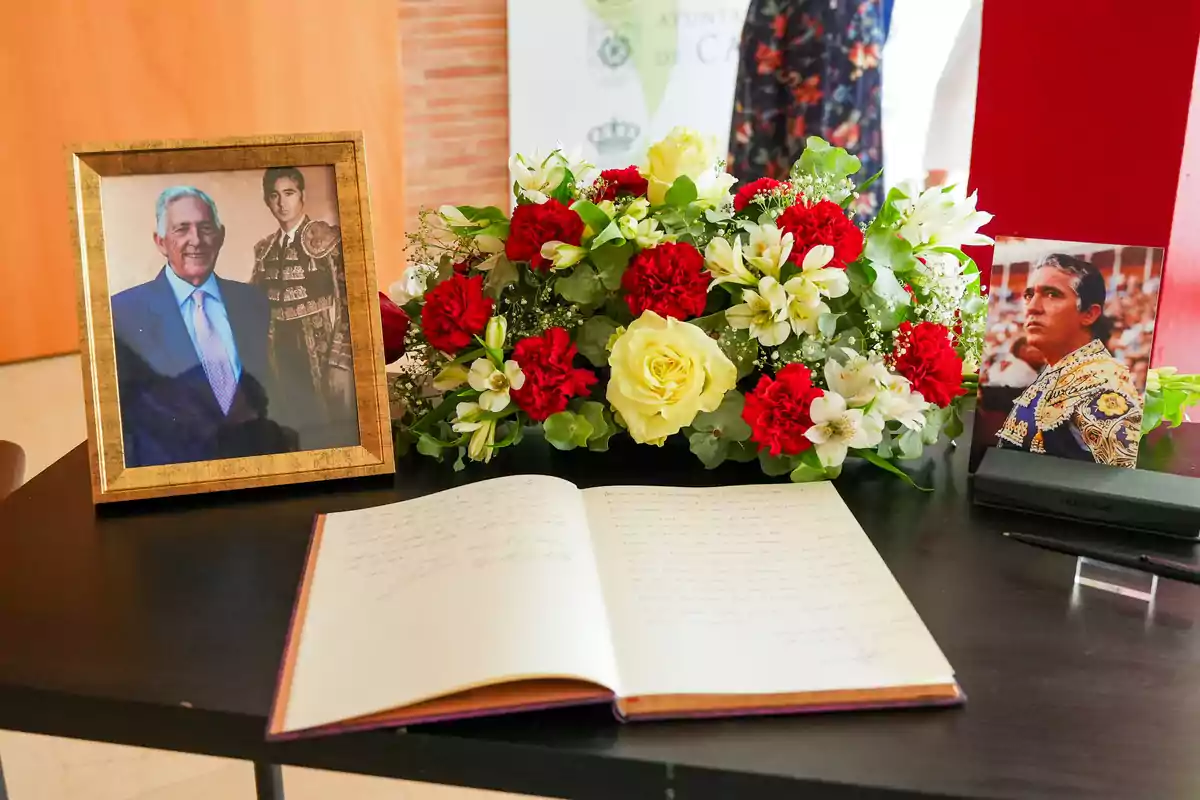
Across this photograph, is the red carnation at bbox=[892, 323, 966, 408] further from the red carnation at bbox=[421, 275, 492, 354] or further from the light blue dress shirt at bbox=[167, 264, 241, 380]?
the light blue dress shirt at bbox=[167, 264, 241, 380]

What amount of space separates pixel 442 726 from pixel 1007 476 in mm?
527

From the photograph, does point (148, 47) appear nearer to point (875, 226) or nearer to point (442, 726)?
point (875, 226)

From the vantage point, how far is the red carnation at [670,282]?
0.91 m

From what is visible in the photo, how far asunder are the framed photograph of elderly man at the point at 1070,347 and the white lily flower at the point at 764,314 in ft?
0.59

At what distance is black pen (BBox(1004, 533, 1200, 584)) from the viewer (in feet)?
2.42

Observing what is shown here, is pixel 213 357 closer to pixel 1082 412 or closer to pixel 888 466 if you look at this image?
pixel 888 466

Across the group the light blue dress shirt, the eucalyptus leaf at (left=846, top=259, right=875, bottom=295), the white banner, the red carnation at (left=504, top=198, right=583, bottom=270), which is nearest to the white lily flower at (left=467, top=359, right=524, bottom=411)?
the red carnation at (left=504, top=198, right=583, bottom=270)

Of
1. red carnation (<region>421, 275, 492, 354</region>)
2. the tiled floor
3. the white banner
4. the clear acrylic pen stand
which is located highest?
the white banner

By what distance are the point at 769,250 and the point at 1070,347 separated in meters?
0.26

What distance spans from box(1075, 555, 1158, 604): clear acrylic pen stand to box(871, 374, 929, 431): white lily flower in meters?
0.17

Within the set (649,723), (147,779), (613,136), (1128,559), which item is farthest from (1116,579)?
(613,136)

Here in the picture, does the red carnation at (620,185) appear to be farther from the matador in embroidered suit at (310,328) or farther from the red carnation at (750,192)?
the matador in embroidered suit at (310,328)

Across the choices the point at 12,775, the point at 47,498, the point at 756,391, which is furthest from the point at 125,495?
the point at 12,775

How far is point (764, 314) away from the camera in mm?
913
